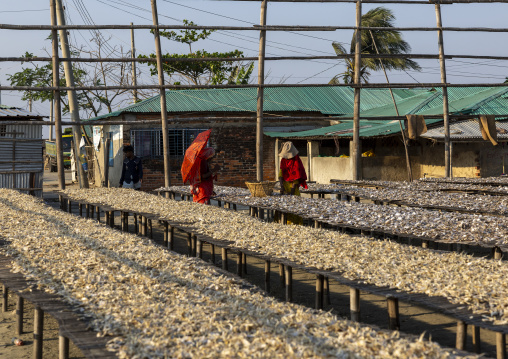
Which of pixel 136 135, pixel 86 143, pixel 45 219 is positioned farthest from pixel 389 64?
pixel 45 219

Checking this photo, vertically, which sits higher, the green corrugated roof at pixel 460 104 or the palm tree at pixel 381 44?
the palm tree at pixel 381 44

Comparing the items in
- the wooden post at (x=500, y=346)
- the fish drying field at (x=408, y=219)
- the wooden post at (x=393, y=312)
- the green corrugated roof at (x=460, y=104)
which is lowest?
the wooden post at (x=500, y=346)

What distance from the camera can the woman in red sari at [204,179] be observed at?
10.8m

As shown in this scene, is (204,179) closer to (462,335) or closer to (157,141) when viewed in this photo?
(462,335)

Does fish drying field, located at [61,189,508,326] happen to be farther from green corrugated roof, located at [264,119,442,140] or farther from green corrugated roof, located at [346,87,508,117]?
green corrugated roof, located at [346,87,508,117]

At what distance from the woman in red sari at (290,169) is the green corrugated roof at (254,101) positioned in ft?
35.1

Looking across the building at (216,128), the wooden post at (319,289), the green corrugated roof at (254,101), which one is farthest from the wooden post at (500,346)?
the green corrugated roof at (254,101)

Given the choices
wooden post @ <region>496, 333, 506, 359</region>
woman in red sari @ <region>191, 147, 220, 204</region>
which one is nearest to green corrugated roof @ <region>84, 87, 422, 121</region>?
woman in red sari @ <region>191, 147, 220, 204</region>

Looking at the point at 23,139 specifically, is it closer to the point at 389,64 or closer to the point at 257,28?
the point at 257,28

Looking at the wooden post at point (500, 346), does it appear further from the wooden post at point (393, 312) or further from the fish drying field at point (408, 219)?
the fish drying field at point (408, 219)

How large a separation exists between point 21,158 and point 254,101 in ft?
32.7

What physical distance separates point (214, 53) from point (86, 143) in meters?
8.50

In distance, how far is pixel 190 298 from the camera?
461 centimetres

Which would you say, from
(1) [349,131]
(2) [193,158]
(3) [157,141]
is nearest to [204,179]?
(2) [193,158]
